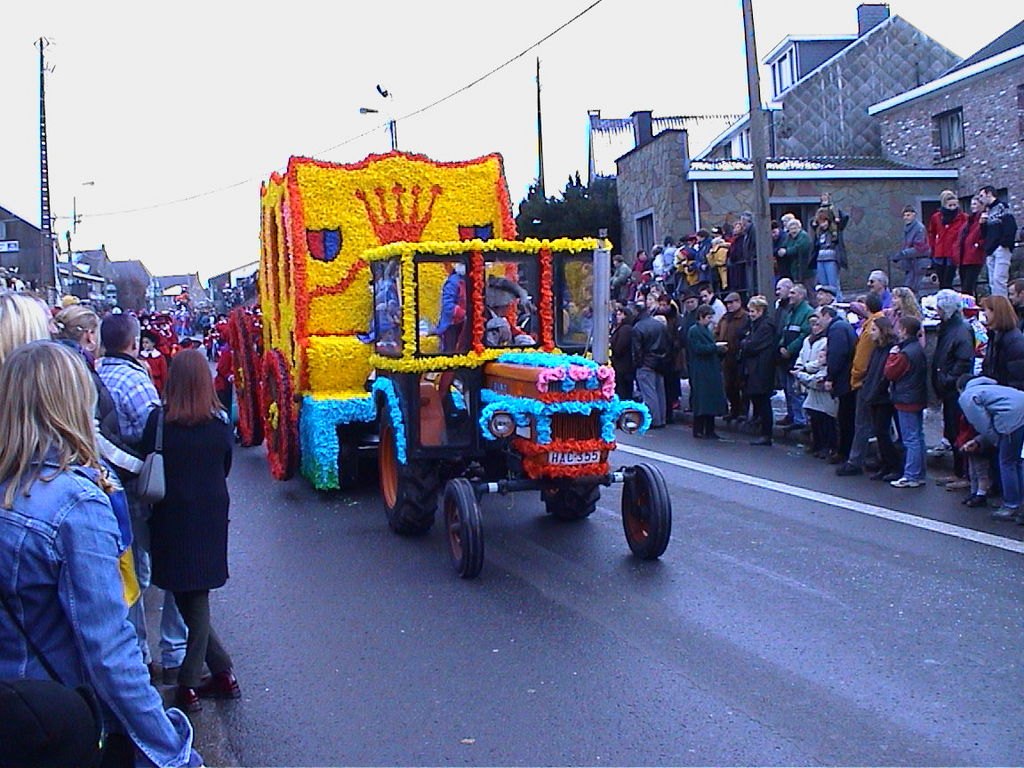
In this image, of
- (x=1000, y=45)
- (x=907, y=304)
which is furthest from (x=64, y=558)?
(x=1000, y=45)

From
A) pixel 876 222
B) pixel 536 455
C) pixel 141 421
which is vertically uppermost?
pixel 876 222

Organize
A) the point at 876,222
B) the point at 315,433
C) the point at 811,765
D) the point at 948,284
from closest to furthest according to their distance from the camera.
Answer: the point at 811,765, the point at 315,433, the point at 948,284, the point at 876,222

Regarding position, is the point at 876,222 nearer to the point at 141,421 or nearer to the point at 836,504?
the point at 836,504

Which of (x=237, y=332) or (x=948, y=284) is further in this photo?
(x=948, y=284)

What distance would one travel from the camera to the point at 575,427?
309 inches

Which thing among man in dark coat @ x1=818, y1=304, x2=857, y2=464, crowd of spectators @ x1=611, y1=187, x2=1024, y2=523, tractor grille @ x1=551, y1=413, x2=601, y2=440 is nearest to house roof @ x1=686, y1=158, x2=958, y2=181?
crowd of spectators @ x1=611, y1=187, x2=1024, y2=523

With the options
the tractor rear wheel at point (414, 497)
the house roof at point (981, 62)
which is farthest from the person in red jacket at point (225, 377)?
the house roof at point (981, 62)

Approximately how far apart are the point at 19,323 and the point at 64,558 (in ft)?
7.05

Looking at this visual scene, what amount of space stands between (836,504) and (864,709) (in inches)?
191

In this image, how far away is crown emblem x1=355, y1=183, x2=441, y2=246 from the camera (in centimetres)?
1134

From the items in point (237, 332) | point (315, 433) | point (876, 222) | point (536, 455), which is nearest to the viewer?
point (536, 455)

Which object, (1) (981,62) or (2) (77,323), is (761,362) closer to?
(2) (77,323)

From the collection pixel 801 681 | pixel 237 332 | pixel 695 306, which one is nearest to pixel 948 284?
pixel 695 306

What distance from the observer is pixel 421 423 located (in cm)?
877
